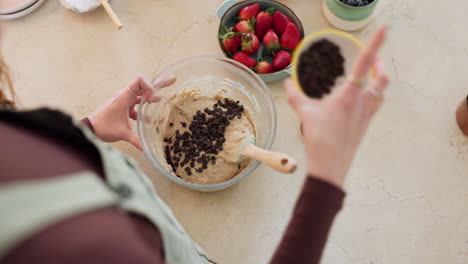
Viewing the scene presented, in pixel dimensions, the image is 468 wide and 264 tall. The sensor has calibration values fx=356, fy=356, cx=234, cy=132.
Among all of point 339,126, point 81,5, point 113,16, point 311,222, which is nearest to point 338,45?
point 339,126

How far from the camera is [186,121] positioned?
112cm

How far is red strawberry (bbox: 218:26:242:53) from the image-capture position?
1.14 meters

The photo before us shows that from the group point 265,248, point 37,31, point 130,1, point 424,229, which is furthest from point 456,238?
point 37,31

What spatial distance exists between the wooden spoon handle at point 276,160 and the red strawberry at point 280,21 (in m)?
0.46

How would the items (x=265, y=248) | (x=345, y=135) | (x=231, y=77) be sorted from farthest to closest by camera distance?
(x=231, y=77), (x=265, y=248), (x=345, y=135)

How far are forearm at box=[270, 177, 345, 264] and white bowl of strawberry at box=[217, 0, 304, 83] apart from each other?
22.7 inches

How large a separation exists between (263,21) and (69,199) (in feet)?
2.93

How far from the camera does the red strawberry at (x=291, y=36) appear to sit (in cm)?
113

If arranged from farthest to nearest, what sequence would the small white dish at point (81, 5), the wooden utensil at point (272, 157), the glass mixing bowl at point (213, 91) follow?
the small white dish at point (81, 5) < the glass mixing bowl at point (213, 91) < the wooden utensil at point (272, 157)

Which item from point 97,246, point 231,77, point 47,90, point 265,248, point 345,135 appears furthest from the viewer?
point 47,90

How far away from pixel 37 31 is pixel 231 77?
76cm

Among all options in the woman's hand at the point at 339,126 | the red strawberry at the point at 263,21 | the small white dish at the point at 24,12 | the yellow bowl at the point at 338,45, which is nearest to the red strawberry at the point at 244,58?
the red strawberry at the point at 263,21

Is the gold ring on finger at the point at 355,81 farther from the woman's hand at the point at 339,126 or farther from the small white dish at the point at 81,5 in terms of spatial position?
the small white dish at the point at 81,5

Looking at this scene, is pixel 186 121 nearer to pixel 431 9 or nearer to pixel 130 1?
pixel 130 1
